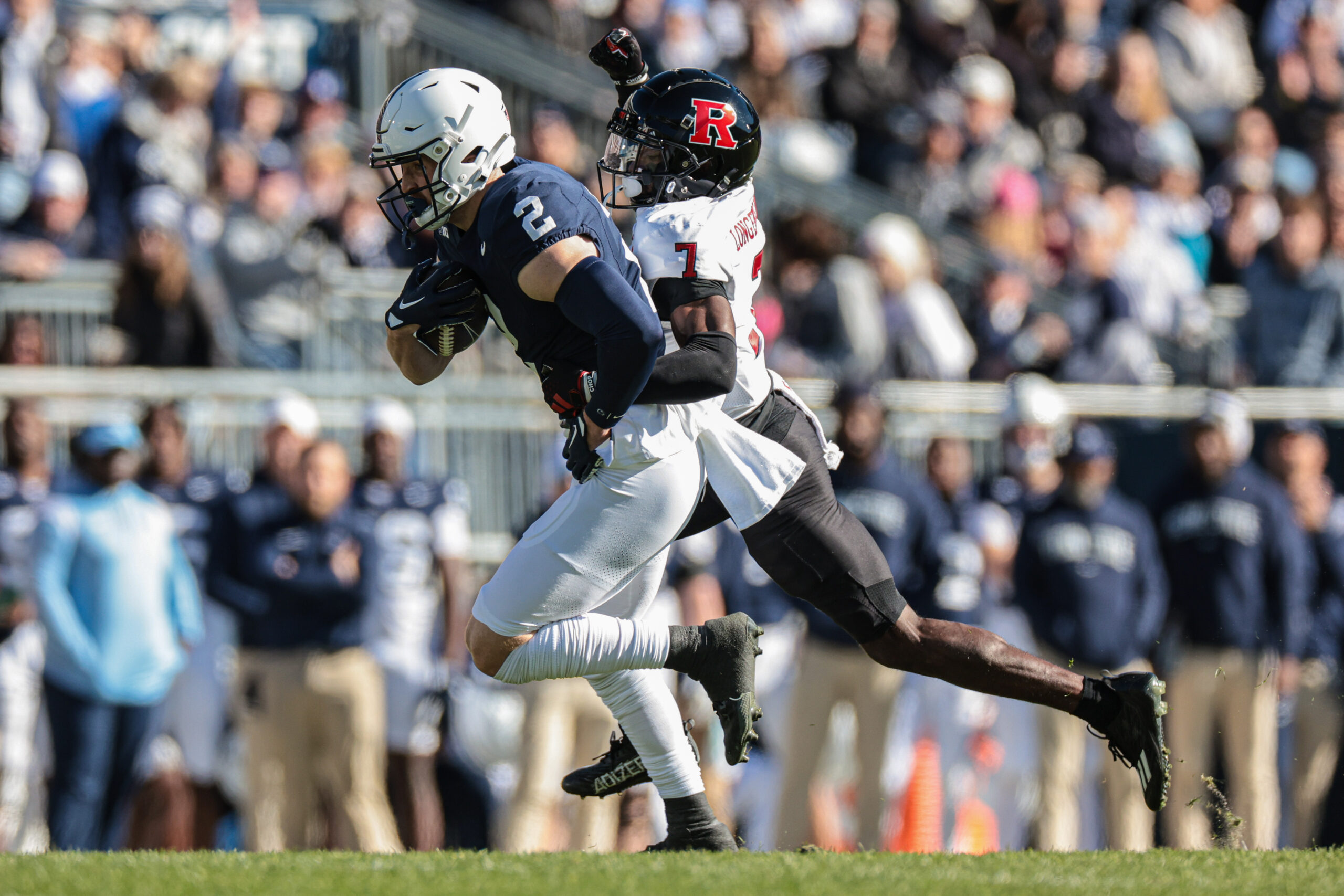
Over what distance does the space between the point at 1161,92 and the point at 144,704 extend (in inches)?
308

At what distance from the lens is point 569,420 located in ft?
15.6

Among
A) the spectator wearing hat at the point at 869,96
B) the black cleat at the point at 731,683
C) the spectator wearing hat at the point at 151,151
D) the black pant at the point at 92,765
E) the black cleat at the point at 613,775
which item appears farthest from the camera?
the spectator wearing hat at the point at 869,96

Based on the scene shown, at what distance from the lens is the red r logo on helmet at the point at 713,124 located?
5035 millimetres

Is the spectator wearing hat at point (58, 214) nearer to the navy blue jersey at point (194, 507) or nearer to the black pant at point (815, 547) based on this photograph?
the navy blue jersey at point (194, 507)

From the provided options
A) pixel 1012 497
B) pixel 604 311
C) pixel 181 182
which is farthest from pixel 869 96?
pixel 604 311

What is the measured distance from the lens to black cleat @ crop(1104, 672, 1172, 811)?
16.5ft

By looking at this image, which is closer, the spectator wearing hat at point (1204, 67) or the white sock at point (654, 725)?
the white sock at point (654, 725)

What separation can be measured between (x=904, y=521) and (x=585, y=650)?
3.28m

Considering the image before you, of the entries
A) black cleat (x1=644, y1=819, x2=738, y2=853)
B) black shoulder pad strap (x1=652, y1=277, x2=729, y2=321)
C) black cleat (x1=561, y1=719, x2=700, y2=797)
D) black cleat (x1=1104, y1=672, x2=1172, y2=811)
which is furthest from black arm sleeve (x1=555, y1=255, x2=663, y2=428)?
black cleat (x1=1104, y1=672, x2=1172, y2=811)

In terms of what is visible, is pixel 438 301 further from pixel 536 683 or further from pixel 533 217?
pixel 536 683

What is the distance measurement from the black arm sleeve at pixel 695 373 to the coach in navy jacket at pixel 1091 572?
356 cm

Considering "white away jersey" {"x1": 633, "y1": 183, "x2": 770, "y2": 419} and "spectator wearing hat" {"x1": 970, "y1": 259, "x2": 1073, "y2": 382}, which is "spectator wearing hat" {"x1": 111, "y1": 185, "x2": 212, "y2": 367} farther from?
"white away jersey" {"x1": 633, "y1": 183, "x2": 770, "y2": 419}

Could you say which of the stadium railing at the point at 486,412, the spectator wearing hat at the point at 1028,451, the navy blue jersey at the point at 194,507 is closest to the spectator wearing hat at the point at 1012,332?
the stadium railing at the point at 486,412

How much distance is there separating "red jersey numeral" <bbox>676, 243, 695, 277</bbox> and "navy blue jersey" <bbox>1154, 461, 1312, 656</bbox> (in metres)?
Result: 3.92
